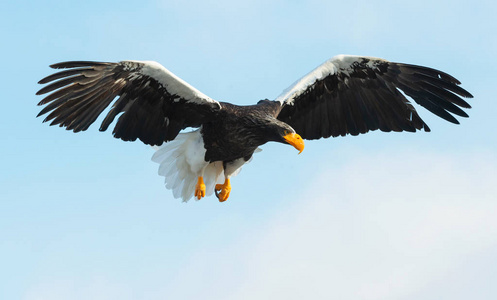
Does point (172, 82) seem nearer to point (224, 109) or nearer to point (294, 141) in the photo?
point (224, 109)

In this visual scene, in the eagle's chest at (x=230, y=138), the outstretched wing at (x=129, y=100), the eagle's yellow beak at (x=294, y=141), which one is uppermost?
the outstretched wing at (x=129, y=100)

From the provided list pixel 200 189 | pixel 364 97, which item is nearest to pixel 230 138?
pixel 200 189

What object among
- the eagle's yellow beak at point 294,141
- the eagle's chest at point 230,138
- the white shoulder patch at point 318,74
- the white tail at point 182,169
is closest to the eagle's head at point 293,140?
the eagle's yellow beak at point 294,141

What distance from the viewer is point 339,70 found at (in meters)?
10.3

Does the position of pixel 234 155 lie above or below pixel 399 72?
below

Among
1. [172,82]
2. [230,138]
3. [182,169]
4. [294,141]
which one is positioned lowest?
[294,141]

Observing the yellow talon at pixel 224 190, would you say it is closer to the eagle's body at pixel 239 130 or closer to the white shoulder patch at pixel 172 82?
the eagle's body at pixel 239 130

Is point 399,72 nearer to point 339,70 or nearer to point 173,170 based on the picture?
point 339,70

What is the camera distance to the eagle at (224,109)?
9273 mm

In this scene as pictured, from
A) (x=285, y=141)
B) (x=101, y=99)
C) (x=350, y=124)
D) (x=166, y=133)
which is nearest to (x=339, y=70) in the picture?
(x=350, y=124)

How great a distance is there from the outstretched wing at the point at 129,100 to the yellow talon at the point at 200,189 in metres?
0.70

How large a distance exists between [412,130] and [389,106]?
40 cm

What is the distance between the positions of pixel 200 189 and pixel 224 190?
0.36 metres

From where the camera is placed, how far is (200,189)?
33.5ft
